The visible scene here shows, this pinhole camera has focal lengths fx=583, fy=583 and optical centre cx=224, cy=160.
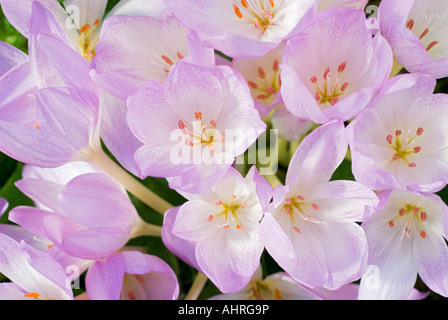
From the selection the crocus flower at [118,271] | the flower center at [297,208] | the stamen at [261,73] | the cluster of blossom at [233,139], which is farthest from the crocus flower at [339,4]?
the crocus flower at [118,271]

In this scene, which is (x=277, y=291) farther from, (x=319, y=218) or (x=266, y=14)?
(x=266, y=14)

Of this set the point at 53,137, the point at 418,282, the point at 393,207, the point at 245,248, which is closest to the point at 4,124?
the point at 53,137

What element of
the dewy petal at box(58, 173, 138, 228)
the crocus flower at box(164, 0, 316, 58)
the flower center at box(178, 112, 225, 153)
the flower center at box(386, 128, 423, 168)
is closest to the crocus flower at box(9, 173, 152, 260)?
the dewy petal at box(58, 173, 138, 228)

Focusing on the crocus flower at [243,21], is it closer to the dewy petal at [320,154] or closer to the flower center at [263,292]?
the dewy petal at [320,154]

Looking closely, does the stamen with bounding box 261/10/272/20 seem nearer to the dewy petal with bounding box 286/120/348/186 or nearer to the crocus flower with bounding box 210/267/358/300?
the dewy petal with bounding box 286/120/348/186

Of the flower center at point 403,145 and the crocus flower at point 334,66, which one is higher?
the crocus flower at point 334,66

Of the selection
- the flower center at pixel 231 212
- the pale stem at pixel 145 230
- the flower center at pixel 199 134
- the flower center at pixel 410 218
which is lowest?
the pale stem at pixel 145 230
